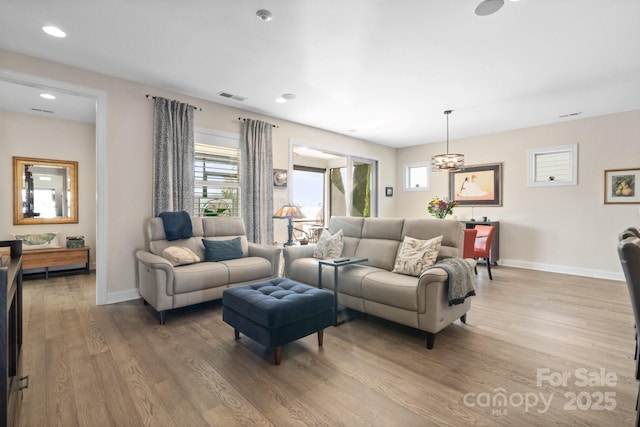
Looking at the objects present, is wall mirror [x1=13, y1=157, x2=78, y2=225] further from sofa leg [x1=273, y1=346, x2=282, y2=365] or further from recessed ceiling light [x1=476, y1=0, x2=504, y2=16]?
recessed ceiling light [x1=476, y1=0, x2=504, y2=16]

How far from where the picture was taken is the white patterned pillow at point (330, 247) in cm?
385

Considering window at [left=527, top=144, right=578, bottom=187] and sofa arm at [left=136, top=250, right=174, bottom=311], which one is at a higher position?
window at [left=527, top=144, right=578, bottom=187]

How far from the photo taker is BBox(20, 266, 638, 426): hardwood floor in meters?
1.77

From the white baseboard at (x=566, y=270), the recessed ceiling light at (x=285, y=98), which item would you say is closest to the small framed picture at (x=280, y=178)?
the recessed ceiling light at (x=285, y=98)

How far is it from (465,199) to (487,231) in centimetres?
165

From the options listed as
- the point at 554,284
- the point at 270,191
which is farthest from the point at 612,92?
the point at 270,191

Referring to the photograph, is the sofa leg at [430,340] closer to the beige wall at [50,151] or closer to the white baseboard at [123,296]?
the white baseboard at [123,296]

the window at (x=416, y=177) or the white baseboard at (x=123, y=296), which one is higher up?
the window at (x=416, y=177)

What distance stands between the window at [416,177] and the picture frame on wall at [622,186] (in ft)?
10.6

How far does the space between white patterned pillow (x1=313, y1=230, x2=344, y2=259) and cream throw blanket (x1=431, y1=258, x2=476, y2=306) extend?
4.31 feet

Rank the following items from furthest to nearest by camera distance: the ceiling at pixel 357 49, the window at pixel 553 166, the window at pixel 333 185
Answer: the window at pixel 333 185
the window at pixel 553 166
the ceiling at pixel 357 49

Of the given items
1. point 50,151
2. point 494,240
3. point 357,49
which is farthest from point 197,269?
point 494,240

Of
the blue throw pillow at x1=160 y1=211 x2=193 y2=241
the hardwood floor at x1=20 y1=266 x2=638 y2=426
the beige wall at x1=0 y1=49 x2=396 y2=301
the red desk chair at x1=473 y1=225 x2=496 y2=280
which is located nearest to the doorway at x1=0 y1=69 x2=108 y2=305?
the beige wall at x1=0 y1=49 x2=396 y2=301

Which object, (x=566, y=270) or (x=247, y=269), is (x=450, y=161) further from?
(x=247, y=269)
